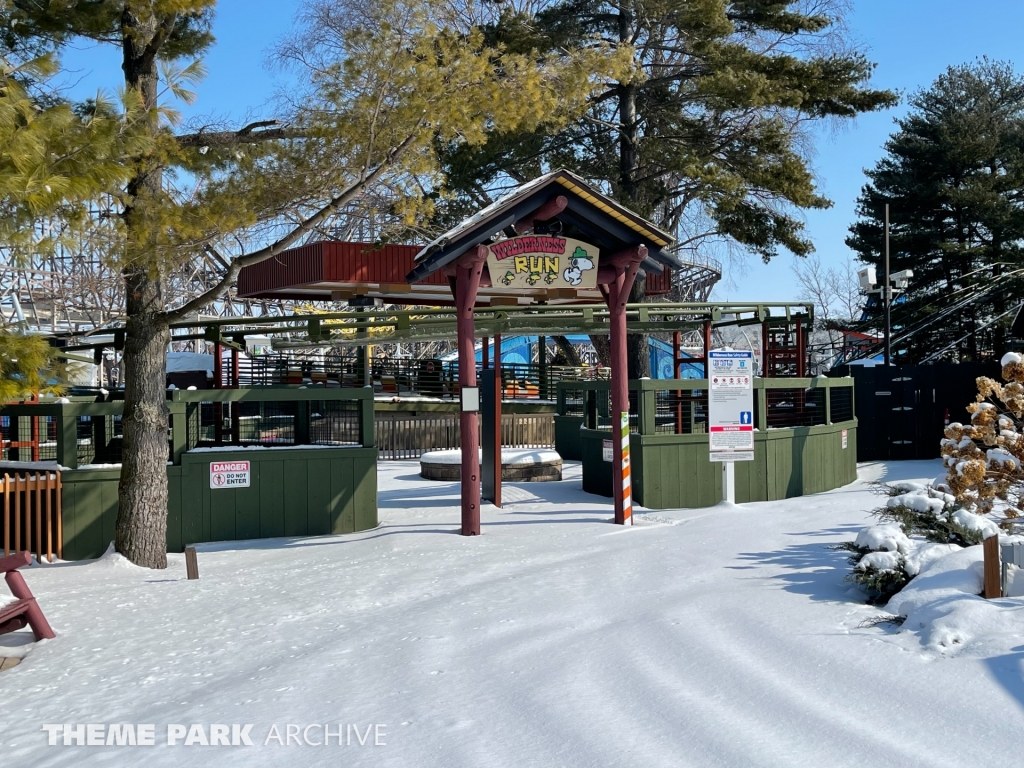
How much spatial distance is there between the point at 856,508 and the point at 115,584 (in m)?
8.82

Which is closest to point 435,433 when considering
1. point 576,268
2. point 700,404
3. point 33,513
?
point 700,404

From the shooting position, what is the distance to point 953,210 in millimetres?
32438

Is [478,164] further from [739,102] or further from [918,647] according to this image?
[918,647]

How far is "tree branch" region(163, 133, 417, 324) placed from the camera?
10.5m

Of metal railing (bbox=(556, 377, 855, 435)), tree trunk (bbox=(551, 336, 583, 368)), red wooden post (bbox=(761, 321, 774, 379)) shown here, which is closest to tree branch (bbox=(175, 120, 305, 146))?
metal railing (bbox=(556, 377, 855, 435))

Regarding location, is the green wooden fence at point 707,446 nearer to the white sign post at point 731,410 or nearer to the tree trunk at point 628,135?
the white sign post at point 731,410

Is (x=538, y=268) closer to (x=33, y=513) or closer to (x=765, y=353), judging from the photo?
(x=33, y=513)

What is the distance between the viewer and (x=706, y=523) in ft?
39.2

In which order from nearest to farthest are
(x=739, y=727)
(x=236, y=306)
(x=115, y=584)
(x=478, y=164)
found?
(x=739, y=727), (x=115, y=584), (x=478, y=164), (x=236, y=306)

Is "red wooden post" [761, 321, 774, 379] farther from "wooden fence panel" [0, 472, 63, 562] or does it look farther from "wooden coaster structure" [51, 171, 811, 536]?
"wooden fence panel" [0, 472, 63, 562]

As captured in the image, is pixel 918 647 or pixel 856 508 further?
pixel 856 508

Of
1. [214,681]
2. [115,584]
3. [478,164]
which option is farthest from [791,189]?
[214,681]

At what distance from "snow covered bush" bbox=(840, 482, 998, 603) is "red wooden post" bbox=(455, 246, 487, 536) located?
4687 mm

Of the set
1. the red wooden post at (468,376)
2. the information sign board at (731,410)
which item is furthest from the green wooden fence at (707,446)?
the red wooden post at (468,376)
